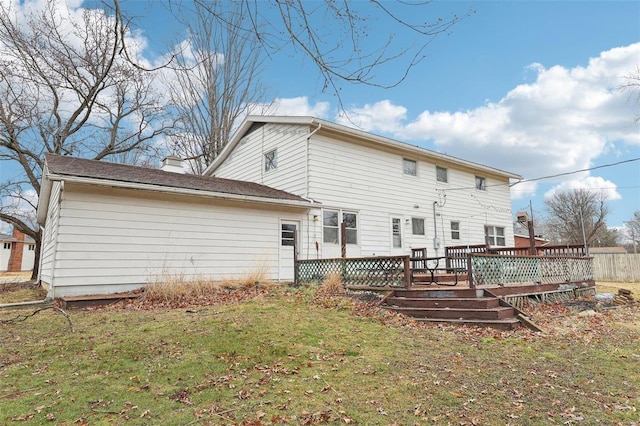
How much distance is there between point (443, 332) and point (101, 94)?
1977 cm

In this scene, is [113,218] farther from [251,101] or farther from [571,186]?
[571,186]

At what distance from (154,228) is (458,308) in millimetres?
7508

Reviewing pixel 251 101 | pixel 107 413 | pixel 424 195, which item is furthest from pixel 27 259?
pixel 107 413

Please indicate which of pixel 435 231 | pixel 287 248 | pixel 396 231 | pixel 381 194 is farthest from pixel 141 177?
pixel 435 231

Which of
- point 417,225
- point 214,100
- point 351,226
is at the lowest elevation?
point 351,226

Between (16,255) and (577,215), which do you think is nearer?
(16,255)

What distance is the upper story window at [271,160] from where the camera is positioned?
14.2m

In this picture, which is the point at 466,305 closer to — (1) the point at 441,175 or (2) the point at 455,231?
(2) the point at 455,231

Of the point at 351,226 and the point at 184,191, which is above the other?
the point at 184,191

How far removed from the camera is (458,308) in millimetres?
7223

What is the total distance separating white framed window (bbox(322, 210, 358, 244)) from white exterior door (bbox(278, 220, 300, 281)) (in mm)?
1057

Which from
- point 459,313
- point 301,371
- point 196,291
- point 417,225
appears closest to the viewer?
point 301,371

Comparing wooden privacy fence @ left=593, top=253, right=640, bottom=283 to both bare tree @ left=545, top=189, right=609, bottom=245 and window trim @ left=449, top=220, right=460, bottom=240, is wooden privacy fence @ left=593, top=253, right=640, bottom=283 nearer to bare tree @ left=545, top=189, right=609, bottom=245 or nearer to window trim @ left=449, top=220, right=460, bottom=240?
window trim @ left=449, top=220, right=460, bottom=240

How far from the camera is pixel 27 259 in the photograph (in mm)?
39625
